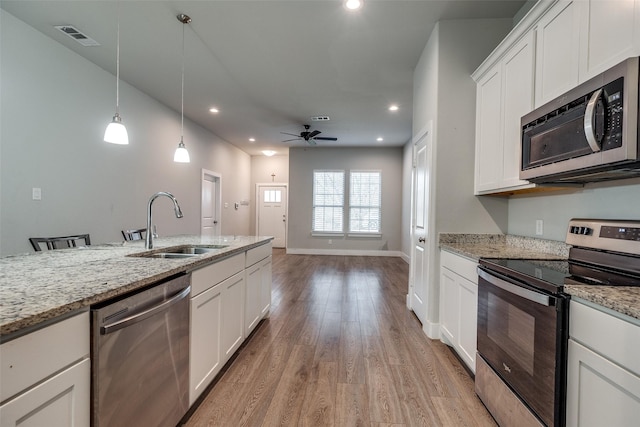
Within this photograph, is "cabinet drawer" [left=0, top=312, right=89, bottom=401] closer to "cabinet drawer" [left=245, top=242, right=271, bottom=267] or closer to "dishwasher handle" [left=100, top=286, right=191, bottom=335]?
"dishwasher handle" [left=100, top=286, right=191, bottom=335]

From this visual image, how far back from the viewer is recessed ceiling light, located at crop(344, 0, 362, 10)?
239cm

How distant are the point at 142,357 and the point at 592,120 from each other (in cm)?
217

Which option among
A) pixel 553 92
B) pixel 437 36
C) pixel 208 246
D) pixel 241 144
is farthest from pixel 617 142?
pixel 241 144

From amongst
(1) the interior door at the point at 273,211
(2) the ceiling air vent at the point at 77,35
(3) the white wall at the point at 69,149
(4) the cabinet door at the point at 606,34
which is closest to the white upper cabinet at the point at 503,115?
(4) the cabinet door at the point at 606,34

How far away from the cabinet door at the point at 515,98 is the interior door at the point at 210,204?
5486 millimetres

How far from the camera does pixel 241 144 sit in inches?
300

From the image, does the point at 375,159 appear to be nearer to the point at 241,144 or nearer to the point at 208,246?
the point at 241,144

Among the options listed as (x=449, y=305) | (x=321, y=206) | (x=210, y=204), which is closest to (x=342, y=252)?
(x=321, y=206)

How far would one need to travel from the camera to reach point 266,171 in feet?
29.6

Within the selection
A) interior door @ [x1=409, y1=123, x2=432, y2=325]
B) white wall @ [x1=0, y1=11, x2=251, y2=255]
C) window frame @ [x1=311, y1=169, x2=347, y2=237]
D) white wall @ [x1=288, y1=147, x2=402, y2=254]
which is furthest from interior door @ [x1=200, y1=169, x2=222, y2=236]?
interior door @ [x1=409, y1=123, x2=432, y2=325]

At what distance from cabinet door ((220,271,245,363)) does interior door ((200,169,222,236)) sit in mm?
4239

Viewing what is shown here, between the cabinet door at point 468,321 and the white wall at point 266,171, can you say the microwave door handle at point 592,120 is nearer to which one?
the cabinet door at point 468,321

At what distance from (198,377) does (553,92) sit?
105 inches

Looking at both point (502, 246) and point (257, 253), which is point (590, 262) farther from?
point (257, 253)
